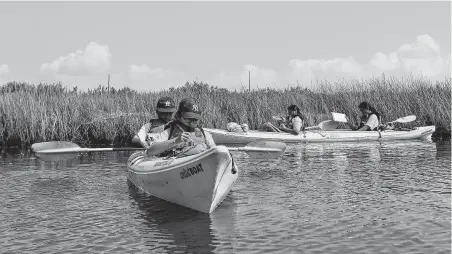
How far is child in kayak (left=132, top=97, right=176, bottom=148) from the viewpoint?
299 inches

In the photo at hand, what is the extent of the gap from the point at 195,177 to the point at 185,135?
0.53 m

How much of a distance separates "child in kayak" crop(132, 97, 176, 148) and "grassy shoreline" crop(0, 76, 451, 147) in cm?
752

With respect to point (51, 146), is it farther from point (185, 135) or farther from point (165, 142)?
point (185, 135)

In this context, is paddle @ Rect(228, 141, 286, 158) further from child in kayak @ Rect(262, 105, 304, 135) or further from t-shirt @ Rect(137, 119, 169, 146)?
child in kayak @ Rect(262, 105, 304, 135)

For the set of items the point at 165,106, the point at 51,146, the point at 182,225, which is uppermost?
the point at 165,106

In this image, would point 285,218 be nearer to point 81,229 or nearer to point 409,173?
point 81,229

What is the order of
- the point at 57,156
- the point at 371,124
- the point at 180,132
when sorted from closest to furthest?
the point at 180,132 < the point at 57,156 < the point at 371,124

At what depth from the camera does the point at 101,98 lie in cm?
1662

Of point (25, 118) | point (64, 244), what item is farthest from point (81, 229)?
point (25, 118)

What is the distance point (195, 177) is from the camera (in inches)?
231

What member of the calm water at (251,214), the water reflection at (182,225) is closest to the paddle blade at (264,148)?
the calm water at (251,214)

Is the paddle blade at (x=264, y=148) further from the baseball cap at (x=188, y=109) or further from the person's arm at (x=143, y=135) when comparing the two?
the baseball cap at (x=188, y=109)

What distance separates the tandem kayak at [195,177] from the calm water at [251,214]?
15cm

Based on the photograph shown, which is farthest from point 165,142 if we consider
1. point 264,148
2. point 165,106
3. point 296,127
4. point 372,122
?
point 372,122
